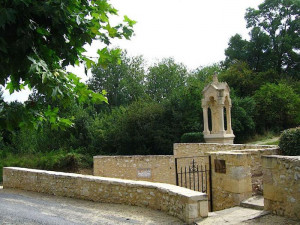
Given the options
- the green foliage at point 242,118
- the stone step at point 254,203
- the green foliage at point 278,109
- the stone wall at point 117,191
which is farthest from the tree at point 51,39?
the green foliage at point 278,109

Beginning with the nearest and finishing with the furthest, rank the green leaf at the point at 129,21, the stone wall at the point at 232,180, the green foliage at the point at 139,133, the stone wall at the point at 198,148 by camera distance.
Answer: the green leaf at the point at 129,21
the stone wall at the point at 232,180
the stone wall at the point at 198,148
the green foliage at the point at 139,133

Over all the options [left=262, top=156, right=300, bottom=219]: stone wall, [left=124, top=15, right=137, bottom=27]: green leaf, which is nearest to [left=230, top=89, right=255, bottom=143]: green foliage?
[left=262, top=156, right=300, bottom=219]: stone wall

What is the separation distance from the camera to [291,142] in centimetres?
942

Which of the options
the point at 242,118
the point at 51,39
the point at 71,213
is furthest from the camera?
the point at 242,118

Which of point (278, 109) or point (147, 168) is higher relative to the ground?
point (278, 109)

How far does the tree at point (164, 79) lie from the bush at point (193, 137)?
69.0ft

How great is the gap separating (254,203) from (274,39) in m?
28.6

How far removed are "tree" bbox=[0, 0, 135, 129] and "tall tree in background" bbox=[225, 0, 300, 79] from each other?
30.1 m

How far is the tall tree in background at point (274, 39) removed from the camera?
3161cm

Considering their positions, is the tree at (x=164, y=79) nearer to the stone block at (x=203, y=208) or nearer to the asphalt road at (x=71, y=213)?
the asphalt road at (x=71, y=213)

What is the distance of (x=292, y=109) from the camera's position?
75.2 ft

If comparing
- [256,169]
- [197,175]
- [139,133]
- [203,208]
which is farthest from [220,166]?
[139,133]

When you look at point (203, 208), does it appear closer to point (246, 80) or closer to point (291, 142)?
point (291, 142)

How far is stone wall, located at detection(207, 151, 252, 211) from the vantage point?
806cm
